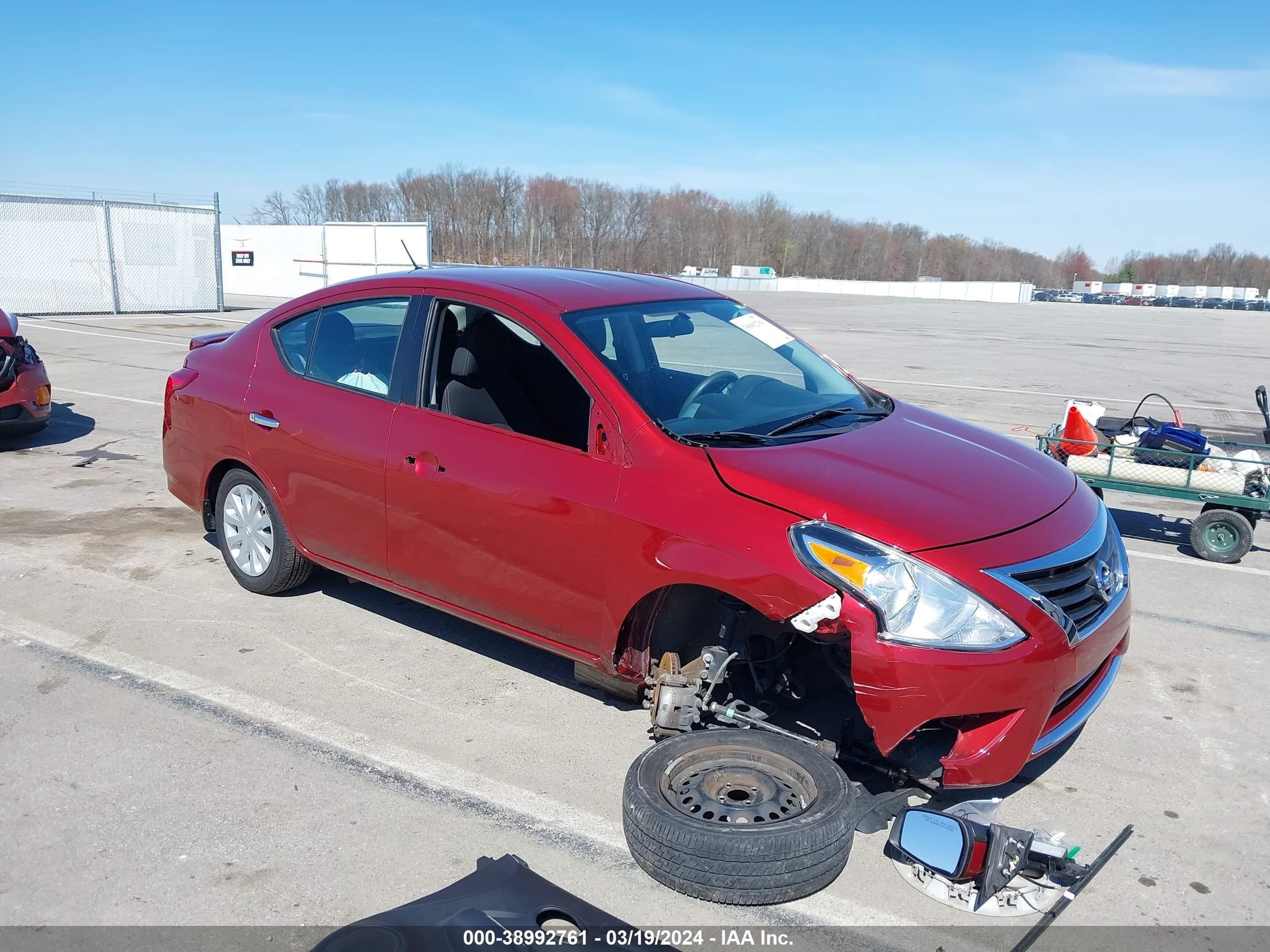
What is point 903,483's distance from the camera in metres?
3.41

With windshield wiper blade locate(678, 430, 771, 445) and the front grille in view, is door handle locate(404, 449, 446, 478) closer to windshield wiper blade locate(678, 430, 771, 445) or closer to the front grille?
windshield wiper blade locate(678, 430, 771, 445)

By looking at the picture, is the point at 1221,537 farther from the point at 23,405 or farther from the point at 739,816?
the point at 23,405

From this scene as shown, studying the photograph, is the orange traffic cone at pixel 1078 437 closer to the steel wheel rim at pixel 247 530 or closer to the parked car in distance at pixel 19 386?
the steel wheel rim at pixel 247 530

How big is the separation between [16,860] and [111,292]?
25100 millimetres

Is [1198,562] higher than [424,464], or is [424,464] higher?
[424,464]

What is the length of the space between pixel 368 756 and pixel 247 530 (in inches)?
77.6

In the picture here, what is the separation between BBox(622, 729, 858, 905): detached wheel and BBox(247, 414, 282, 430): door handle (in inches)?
102

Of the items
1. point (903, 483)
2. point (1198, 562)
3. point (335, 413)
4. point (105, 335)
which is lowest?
point (105, 335)

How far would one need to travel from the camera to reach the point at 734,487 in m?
3.32

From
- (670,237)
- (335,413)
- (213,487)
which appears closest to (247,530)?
(213,487)

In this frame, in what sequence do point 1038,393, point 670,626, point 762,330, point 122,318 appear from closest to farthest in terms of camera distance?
point 670,626 < point 762,330 < point 1038,393 < point 122,318

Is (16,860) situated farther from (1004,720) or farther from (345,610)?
(1004,720)

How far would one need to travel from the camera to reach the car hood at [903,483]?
3.15 metres

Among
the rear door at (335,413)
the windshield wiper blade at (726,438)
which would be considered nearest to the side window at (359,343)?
the rear door at (335,413)
